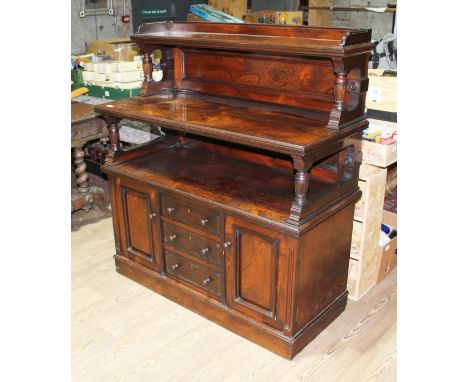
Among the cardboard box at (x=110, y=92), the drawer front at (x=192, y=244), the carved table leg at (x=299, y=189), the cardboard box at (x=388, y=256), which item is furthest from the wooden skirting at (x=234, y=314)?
the cardboard box at (x=110, y=92)

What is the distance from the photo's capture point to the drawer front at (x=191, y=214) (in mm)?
2492

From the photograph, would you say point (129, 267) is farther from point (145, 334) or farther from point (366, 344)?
point (366, 344)

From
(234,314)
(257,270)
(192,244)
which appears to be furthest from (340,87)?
(234,314)

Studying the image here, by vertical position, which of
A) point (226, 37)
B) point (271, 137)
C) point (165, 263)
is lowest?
point (165, 263)

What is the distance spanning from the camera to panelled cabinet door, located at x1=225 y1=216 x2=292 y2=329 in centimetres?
228

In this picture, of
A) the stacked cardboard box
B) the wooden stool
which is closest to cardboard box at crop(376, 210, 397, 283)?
the stacked cardboard box

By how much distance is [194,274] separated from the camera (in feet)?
8.92

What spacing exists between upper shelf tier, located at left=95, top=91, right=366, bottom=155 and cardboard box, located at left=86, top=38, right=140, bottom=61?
1.65 m

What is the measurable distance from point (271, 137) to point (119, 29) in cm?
361

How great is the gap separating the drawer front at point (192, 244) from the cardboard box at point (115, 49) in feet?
7.52

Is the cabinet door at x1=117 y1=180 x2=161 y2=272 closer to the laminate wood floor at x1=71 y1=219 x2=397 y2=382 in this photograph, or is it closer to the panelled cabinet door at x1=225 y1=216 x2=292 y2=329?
the laminate wood floor at x1=71 y1=219 x2=397 y2=382

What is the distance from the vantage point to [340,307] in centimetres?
275
